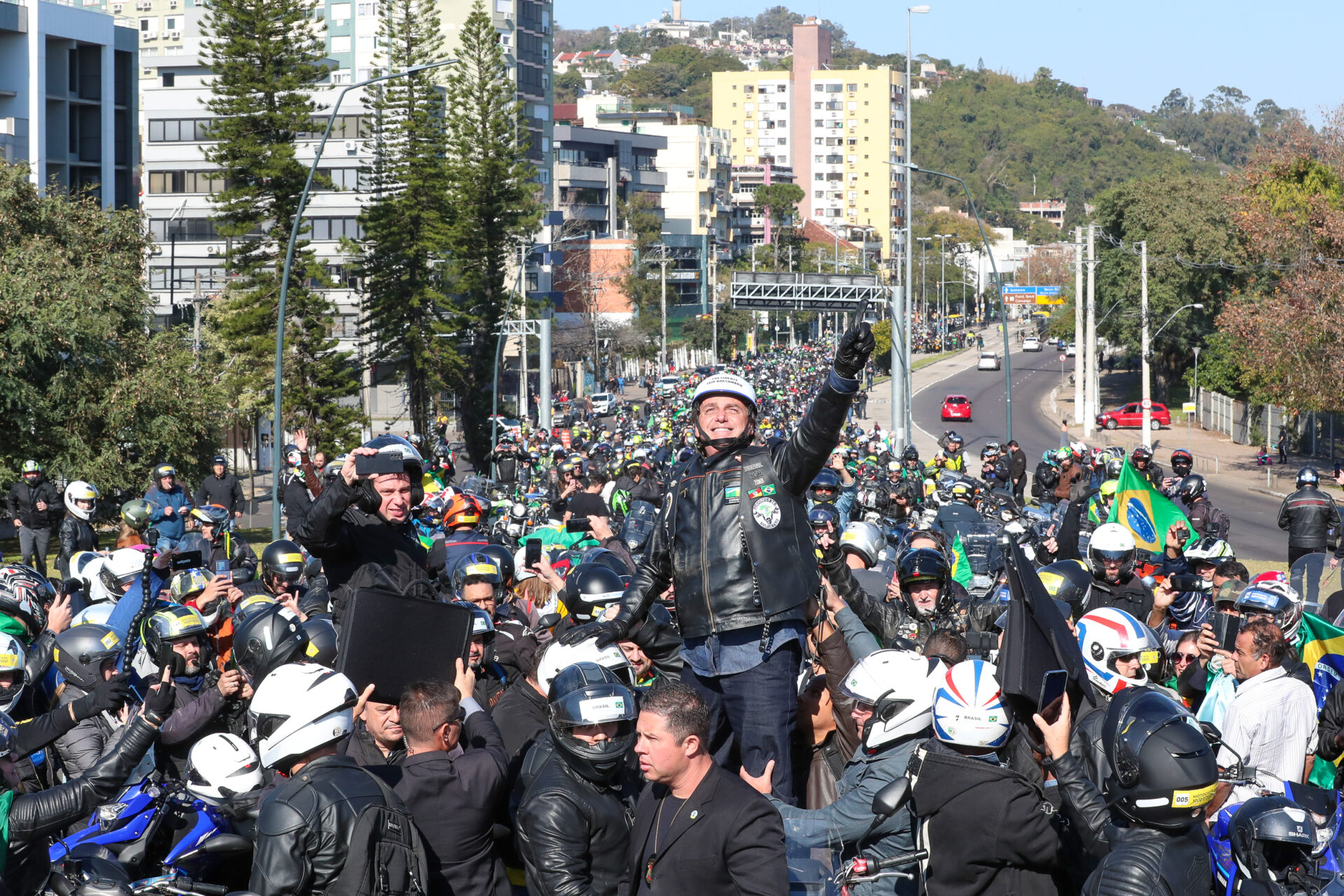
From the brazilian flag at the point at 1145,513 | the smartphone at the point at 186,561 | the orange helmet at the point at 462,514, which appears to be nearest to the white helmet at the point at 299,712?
the smartphone at the point at 186,561

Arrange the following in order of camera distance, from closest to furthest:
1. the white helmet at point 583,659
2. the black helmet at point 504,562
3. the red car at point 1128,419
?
the white helmet at point 583,659 → the black helmet at point 504,562 → the red car at point 1128,419

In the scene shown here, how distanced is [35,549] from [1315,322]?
31296 mm

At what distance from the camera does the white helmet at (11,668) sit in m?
5.89

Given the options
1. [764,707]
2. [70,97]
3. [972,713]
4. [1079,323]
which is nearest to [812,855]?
[764,707]

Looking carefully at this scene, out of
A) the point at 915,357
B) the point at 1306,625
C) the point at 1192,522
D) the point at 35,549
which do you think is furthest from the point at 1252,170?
the point at 915,357

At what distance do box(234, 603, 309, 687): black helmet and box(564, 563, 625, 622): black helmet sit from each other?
1244 millimetres

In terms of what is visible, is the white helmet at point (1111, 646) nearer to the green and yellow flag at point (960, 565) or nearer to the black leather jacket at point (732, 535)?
the black leather jacket at point (732, 535)

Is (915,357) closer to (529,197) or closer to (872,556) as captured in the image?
(529,197)

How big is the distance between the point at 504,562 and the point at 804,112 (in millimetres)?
161657

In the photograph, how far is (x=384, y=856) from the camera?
168 inches

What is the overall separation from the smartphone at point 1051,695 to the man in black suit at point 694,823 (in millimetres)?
916

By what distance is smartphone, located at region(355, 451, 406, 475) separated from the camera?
20.2 ft

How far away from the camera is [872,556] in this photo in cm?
919

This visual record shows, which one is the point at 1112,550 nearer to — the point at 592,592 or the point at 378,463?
the point at 592,592
